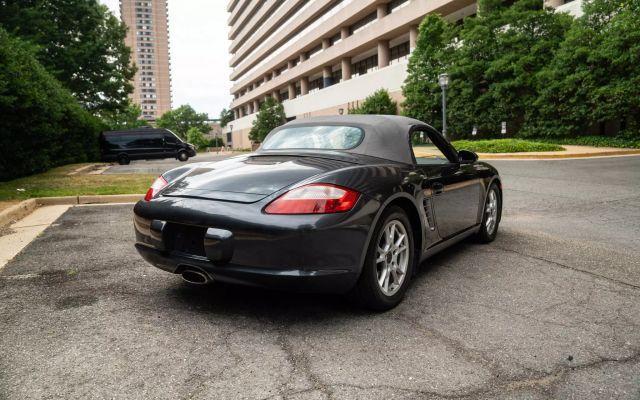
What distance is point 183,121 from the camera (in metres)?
123

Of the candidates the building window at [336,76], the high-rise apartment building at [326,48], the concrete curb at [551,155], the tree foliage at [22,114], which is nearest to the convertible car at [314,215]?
the tree foliage at [22,114]

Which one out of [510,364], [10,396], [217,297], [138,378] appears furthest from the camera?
[217,297]

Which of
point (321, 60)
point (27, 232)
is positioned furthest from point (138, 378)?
point (321, 60)

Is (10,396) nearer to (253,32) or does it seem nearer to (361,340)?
(361,340)

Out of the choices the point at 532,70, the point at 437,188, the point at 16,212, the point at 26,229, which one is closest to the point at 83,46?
the point at 532,70

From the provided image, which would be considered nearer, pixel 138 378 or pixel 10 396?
pixel 10 396

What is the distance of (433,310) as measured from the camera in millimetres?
3213

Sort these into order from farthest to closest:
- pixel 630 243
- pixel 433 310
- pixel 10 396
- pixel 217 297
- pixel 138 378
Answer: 1. pixel 630 243
2. pixel 217 297
3. pixel 433 310
4. pixel 138 378
5. pixel 10 396

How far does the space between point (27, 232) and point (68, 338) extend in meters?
3.84

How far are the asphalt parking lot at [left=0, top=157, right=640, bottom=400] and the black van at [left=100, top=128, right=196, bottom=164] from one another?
21695mm

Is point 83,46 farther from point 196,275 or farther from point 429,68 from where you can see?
point 196,275

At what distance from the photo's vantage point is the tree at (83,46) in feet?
88.4

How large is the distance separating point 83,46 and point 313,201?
3323cm

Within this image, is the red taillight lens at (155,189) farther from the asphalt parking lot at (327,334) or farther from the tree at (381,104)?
the tree at (381,104)
